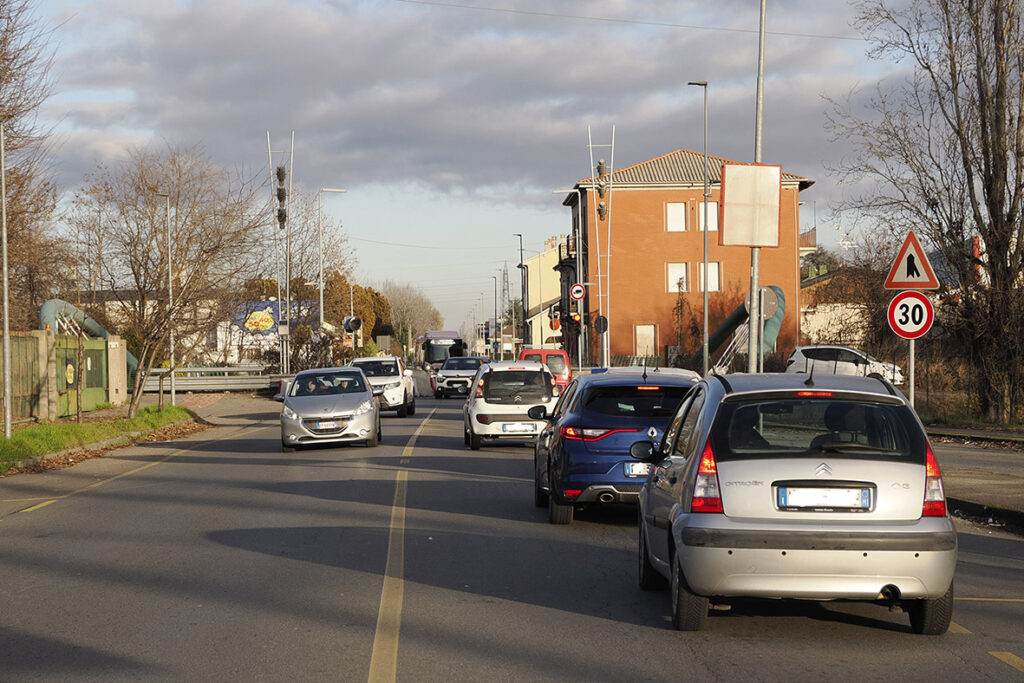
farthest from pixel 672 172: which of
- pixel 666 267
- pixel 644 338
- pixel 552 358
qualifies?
pixel 552 358

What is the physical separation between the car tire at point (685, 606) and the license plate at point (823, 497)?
2.48ft

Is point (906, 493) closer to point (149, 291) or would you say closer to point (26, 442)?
point (26, 442)

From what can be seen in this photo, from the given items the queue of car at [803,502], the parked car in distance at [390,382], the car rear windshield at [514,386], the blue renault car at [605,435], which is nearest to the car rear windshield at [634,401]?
the blue renault car at [605,435]

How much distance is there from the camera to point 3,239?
71.0 ft

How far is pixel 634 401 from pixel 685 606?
16.3 ft

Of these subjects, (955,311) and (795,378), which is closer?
(795,378)

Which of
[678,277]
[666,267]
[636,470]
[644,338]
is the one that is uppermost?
[666,267]

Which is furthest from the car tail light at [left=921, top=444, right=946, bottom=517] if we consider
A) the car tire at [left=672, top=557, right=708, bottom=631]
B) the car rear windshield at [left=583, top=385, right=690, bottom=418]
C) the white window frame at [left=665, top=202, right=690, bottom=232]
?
the white window frame at [left=665, top=202, right=690, bottom=232]

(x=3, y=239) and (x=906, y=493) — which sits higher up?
(x=3, y=239)

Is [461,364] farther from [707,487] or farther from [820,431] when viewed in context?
[707,487]

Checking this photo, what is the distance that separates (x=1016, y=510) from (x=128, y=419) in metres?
22.2

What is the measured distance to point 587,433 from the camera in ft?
37.9

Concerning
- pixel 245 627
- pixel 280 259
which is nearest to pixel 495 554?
pixel 245 627

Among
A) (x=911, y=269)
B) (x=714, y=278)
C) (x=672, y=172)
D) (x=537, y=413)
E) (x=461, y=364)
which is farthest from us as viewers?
(x=672, y=172)
